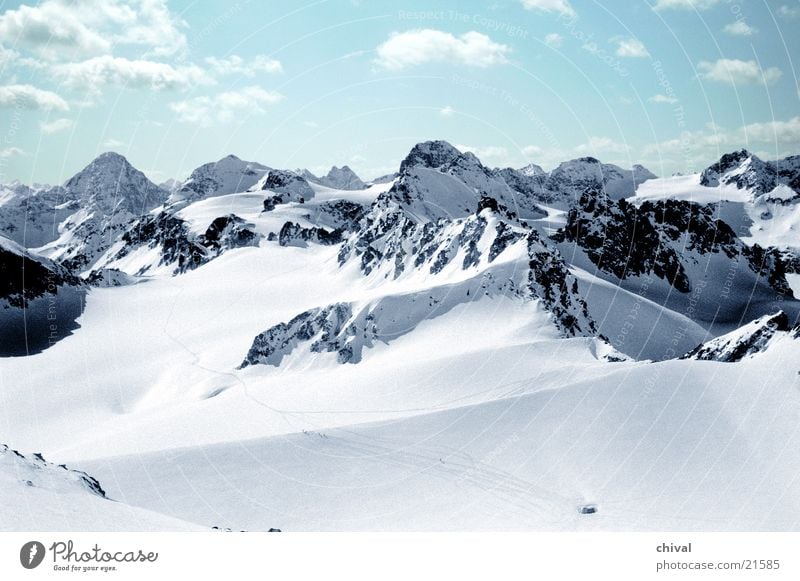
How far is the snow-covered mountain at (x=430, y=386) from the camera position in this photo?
21.5 m

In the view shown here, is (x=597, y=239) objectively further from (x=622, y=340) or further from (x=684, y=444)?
(x=684, y=444)

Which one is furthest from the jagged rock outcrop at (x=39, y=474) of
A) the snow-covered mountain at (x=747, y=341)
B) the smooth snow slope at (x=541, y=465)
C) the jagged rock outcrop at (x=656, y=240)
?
the jagged rock outcrop at (x=656, y=240)

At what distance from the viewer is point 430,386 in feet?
115

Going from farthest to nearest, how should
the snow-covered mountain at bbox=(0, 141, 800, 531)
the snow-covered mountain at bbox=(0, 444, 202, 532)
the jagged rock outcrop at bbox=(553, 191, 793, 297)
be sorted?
the jagged rock outcrop at bbox=(553, 191, 793, 297) → the snow-covered mountain at bbox=(0, 141, 800, 531) → the snow-covered mountain at bbox=(0, 444, 202, 532)

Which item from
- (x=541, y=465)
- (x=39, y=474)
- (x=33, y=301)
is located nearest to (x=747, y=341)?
(x=541, y=465)

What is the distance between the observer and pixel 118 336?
82000 mm

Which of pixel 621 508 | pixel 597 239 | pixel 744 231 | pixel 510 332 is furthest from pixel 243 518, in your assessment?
pixel 744 231

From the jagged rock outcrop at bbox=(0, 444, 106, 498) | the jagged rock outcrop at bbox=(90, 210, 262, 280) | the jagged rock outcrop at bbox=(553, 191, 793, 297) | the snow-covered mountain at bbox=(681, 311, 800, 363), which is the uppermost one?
the jagged rock outcrop at bbox=(553, 191, 793, 297)

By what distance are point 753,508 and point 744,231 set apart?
209 metres

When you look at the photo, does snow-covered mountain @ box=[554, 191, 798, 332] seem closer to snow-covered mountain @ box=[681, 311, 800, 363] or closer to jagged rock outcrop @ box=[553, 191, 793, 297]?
jagged rock outcrop @ box=[553, 191, 793, 297]

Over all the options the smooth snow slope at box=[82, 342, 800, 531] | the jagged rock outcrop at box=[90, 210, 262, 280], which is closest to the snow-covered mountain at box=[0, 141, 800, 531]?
the smooth snow slope at box=[82, 342, 800, 531]

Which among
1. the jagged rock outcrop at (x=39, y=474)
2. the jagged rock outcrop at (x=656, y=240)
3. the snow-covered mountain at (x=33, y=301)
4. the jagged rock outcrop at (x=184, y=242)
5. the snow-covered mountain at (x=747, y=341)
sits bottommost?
the snow-covered mountain at (x=33, y=301)

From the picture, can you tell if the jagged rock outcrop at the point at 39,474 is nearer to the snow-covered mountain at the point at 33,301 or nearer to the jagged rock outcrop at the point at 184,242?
the snow-covered mountain at the point at 33,301

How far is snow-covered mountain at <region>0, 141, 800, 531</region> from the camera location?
21.5 m
